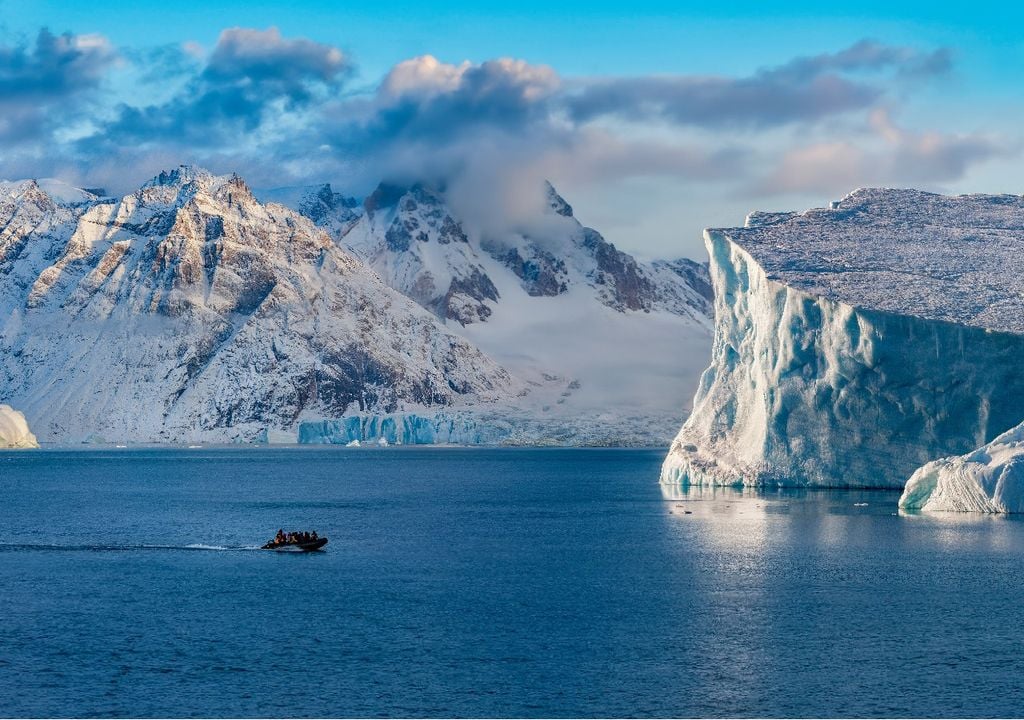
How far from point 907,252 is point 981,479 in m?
30.8

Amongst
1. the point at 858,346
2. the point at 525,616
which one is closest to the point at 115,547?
the point at 525,616

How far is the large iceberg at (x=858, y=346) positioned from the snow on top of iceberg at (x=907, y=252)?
183 millimetres

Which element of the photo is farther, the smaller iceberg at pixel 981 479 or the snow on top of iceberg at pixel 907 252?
the snow on top of iceberg at pixel 907 252

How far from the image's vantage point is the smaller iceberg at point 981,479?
3615 inches

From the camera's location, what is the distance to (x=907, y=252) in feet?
388

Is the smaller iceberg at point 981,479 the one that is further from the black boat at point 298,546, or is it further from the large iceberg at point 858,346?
the black boat at point 298,546

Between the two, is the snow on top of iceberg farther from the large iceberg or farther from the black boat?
the black boat

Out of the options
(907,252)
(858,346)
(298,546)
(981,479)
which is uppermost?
(907,252)

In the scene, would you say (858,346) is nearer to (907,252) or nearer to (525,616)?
(907,252)

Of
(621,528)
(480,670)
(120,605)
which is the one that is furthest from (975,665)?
(621,528)

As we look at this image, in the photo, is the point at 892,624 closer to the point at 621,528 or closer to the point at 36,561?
the point at 621,528

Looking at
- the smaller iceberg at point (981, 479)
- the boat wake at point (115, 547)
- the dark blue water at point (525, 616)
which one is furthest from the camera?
the smaller iceberg at point (981, 479)

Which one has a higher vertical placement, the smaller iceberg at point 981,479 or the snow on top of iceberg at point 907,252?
the snow on top of iceberg at point 907,252

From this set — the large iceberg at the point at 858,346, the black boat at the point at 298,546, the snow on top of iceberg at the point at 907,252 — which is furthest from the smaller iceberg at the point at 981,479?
the black boat at the point at 298,546
